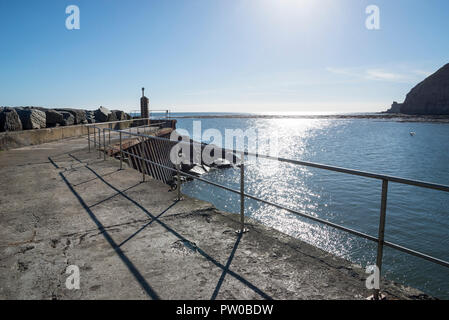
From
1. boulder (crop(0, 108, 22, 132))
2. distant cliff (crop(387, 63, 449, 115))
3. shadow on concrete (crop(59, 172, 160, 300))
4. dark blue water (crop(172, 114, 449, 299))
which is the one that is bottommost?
dark blue water (crop(172, 114, 449, 299))

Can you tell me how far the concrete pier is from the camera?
262 centimetres

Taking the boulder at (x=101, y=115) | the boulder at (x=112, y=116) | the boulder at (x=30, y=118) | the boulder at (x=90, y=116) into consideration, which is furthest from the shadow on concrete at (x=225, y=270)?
the boulder at (x=112, y=116)

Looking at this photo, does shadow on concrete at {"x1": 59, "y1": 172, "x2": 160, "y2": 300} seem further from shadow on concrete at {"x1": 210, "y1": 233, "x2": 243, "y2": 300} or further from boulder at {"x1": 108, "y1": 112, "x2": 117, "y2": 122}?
boulder at {"x1": 108, "y1": 112, "x2": 117, "y2": 122}

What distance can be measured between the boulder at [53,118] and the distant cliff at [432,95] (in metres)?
155

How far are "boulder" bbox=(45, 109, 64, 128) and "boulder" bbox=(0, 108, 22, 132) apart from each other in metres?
2.44

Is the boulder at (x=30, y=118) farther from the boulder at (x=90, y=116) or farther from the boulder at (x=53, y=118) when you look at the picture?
the boulder at (x=90, y=116)

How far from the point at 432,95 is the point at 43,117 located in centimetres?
16166

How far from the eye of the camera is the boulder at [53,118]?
14883 mm

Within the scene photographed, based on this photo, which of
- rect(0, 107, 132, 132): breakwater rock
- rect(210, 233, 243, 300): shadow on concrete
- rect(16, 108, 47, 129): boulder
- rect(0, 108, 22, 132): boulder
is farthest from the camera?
rect(16, 108, 47, 129): boulder

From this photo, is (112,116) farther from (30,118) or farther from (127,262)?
(127,262)

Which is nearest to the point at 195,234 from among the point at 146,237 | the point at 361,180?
the point at 146,237

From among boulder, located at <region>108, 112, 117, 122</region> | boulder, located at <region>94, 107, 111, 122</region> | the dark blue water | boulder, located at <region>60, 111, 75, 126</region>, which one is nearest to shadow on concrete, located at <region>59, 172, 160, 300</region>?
the dark blue water
